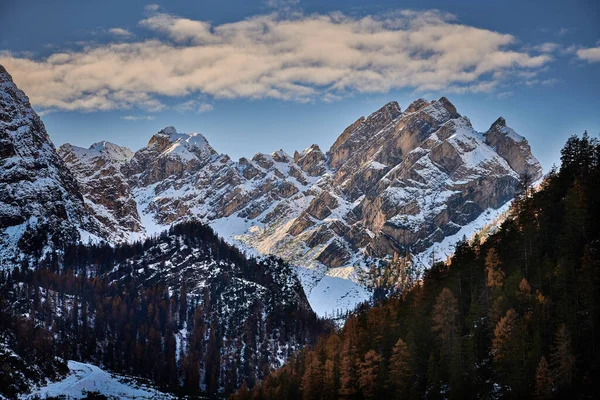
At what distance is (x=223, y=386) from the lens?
188m

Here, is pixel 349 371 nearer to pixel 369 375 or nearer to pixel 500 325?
pixel 369 375

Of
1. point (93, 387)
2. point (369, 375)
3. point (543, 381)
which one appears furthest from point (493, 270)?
point (93, 387)

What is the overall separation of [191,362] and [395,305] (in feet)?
274

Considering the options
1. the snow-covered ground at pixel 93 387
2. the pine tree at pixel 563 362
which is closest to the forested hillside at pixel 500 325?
the pine tree at pixel 563 362

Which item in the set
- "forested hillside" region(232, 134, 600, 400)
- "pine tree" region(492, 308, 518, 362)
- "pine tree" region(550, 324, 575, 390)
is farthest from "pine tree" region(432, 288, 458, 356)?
"pine tree" region(550, 324, 575, 390)

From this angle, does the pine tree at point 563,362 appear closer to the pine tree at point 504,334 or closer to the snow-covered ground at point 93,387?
the pine tree at point 504,334

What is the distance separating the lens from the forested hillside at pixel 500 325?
3351 inches

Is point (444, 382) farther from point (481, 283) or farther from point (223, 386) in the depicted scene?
point (223, 386)

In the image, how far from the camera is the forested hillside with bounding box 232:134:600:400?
8512cm

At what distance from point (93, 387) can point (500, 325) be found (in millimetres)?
91820

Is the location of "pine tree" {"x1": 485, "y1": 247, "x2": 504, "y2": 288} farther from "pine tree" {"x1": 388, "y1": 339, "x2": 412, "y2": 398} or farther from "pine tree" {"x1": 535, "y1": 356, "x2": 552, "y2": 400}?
"pine tree" {"x1": 535, "y1": 356, "x2": 552, "y2": 400}

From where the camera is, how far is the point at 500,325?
91562 millimetres

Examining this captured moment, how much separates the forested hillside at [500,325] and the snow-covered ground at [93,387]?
27164mm

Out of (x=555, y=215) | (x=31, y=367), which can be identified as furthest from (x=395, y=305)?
(x=31, y=367)
